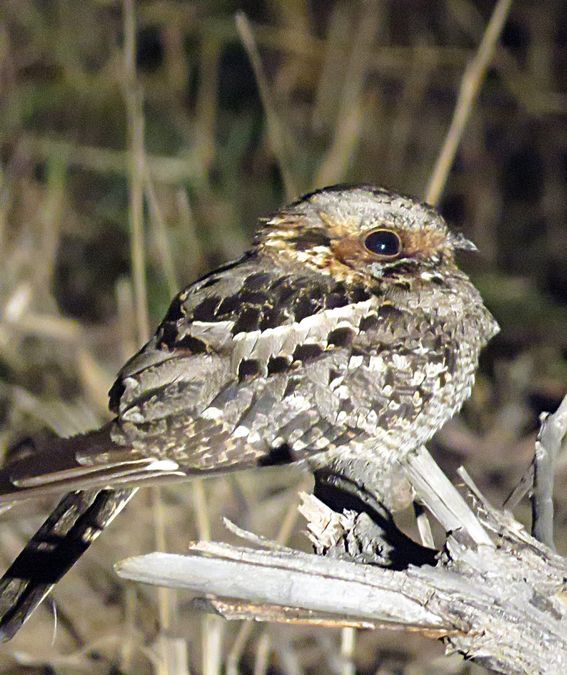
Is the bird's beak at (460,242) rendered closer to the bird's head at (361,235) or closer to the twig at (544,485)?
the bird's head at (361,235)

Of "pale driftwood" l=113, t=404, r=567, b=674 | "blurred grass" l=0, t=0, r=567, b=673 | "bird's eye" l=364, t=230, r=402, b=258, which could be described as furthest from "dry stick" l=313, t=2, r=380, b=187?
"pale driftwood" l=113, t=404, r=567, b=674

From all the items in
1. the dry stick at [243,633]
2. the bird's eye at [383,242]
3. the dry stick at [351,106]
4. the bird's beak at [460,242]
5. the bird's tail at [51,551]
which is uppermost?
the bird's eye at [383,242]

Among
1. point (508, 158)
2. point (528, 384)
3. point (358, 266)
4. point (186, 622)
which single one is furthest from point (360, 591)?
point (508, 158)

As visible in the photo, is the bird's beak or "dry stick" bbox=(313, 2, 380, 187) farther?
"dry stick" bbox=(313, 2, 380, 187)

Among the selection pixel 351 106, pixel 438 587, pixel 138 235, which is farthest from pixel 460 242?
pixel 351 106

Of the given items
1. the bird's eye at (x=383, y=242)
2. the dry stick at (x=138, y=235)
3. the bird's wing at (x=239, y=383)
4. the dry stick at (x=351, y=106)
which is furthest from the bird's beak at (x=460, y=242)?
the dry stick at (x=351, y=106)

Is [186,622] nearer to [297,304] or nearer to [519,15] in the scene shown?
[297,304]

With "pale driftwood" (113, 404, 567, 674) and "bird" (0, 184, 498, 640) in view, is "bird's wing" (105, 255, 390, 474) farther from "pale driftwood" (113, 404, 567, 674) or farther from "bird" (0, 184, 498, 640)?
"pale driftwood" (113, 404, 567, 674)
